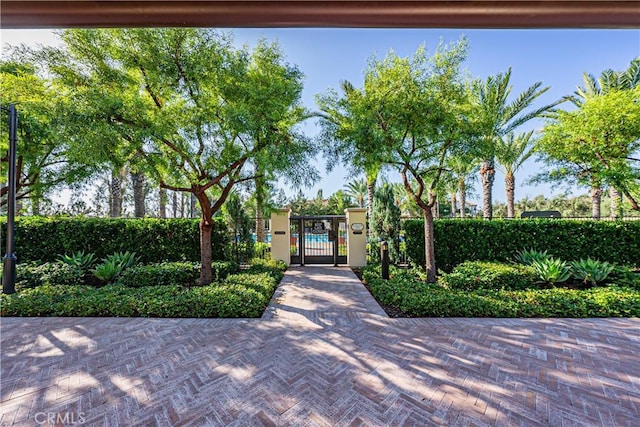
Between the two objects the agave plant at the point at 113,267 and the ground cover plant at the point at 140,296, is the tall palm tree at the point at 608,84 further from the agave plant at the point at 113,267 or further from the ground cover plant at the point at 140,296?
the agave plant at the point at 113,267

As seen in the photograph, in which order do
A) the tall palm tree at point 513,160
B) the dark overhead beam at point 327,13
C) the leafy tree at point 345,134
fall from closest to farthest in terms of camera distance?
1. the dark overhead beam at point 327,13
2. the leafy tree at point 345,134
3. the tall palm tree at point 513,160

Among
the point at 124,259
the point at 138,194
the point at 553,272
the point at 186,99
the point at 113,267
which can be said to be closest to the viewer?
the point at 186,99

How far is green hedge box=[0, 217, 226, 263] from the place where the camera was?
7.81m

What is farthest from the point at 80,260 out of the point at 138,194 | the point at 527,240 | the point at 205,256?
the point at 527,240

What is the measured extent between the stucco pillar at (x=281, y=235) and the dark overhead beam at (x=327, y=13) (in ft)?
29.0

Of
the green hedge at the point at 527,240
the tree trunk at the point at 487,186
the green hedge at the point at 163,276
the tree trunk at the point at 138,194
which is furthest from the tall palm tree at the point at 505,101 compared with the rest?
the tree trunk at the point at 138,194

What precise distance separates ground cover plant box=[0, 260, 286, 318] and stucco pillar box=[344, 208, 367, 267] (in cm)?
392

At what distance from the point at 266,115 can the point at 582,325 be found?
6985mm

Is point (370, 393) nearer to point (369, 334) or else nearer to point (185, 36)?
point (369, 334)

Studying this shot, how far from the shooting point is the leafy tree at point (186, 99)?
16.7 feet

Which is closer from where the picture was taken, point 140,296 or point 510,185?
point 140,296

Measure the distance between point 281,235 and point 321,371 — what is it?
7.03 meters

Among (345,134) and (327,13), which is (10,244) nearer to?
(345,134)

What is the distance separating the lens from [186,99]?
577 centimetres
